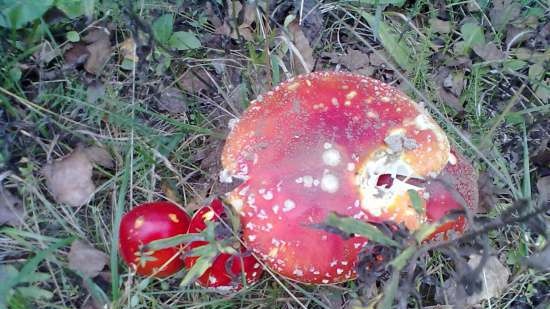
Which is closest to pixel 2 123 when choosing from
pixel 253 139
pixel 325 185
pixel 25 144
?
pixel 25 144

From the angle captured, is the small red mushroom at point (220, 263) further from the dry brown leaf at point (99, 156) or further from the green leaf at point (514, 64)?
the green leaf at point (514, 64)

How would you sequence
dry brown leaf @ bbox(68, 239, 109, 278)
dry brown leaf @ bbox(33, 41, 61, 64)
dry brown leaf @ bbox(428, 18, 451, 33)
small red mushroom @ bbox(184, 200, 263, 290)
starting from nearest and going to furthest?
1. small red mushroom @ bbox(184, 200, 263, 290)
2. dry brown leaf @ bbox(68, 239, 109, 278)
3. dry brown leaf @ bbox(33, 41, 61, 64)
4. dry brown leaf @ bbox(428, 18, 451, 33)

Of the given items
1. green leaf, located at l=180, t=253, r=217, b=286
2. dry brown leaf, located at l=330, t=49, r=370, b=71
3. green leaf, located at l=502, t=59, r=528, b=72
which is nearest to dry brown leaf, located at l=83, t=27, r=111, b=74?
dry brown leaf, located at l=330, t=49, r=370, b=71

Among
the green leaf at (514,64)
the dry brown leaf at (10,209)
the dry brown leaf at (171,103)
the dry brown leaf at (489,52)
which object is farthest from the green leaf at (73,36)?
the green leaf at (514,64)

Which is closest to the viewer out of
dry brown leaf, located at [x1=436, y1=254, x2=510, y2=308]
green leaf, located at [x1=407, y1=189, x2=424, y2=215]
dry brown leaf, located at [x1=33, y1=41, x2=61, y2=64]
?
green leaf, located at [x1=407, y1=189, x2=424, y2=215]

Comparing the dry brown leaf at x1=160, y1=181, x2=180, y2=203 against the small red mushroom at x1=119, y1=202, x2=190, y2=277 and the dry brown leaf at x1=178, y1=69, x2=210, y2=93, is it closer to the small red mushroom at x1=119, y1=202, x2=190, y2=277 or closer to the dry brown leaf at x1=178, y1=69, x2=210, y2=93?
the small red mushroom at x1=119, y1=202, x2=190, y2=277

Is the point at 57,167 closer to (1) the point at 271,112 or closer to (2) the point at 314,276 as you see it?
(1) the point at 271,112

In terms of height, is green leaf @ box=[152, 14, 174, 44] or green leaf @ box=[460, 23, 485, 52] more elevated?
green leaf @ box=[152, 14, 174, 44]
